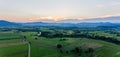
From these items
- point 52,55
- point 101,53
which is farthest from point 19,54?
point 101,53

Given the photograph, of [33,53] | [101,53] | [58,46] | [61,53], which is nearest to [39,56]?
[33,53]

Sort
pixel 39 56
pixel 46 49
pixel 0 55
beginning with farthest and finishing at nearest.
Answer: pixel 46 49 → pixel 39 56 → pixel 0 55

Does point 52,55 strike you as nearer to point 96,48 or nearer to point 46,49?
point 46,49

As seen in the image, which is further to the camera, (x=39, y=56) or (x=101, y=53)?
(x=101, y=53)

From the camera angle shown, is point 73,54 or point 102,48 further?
point 102,48

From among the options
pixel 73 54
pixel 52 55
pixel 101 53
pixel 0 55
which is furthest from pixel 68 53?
pixel 0 55

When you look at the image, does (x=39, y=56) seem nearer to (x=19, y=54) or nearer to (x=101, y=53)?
(x=19, y=54)

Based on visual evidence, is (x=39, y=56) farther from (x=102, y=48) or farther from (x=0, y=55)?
(x=102, y=48)

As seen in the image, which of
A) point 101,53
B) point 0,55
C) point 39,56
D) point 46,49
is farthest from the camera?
point 46,49
